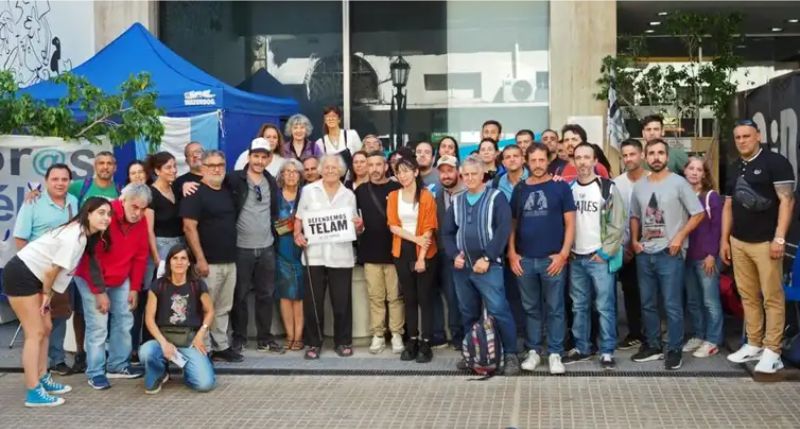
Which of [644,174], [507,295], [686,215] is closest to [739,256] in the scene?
[686,215]

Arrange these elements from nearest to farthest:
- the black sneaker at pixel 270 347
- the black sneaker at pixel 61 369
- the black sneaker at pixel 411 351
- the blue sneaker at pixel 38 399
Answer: the blue sneaker at pixel 38 399
the black sneaker at pixel 61 369
the black sneaker at pixel 411 351
the black sneaker at pixel 270 347

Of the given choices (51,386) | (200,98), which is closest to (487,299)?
(51,386)

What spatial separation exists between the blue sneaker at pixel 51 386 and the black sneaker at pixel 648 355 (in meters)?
4.75

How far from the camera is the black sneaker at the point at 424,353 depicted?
817cm

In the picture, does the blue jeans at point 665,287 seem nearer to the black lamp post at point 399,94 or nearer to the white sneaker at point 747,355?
the white sneaker at point 747,355

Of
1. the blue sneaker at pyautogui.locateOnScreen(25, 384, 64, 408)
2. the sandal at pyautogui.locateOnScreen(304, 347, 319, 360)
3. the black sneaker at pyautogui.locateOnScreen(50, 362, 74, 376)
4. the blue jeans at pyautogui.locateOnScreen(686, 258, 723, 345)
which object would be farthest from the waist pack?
the blue jeans at pyautogui.locateOnScreen(686, 258, 723, 345)

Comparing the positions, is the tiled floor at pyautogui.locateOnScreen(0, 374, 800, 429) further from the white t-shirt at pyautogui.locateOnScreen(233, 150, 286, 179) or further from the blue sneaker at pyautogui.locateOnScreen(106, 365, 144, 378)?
the white t-shirt at pyautogui.locateOnScreen(233, 150, 286, 179)

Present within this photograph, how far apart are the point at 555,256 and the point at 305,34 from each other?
7.70m

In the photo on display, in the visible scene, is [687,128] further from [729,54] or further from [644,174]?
[644,174]

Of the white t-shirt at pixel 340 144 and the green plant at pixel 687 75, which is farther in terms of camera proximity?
the green plant at pixel 687 75

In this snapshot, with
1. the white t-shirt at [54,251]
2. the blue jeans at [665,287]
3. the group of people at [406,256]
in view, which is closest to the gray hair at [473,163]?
the group of people at [406,256]

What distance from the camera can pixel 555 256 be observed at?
25.3 feet

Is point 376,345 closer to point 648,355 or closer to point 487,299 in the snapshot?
point 487,299

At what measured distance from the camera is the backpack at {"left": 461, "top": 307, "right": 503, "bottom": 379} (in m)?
7.59
